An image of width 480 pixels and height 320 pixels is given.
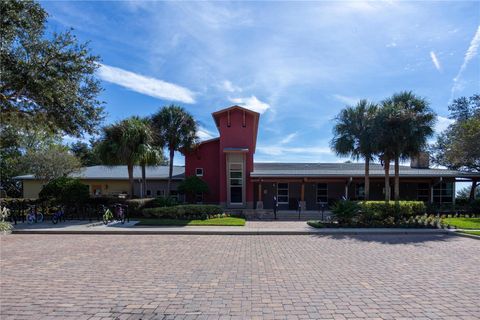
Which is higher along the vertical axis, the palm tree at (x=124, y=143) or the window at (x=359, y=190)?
the palm tree at (x=124, y=143)

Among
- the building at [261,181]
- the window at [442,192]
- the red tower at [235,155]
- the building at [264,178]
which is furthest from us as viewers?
the window at [442,192]

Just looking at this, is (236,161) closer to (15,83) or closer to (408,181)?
(408,181)

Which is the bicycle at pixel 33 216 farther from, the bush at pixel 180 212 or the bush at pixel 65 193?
the bush at pixel 180 212

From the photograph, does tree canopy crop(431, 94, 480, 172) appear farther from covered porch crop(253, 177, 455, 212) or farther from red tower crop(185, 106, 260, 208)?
red tower crop(185, 106, 260, 208)

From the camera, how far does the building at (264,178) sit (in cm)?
2675

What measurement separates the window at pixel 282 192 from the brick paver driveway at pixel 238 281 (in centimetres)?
1685

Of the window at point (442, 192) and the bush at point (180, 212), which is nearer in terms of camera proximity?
the bush at point (180, 212)

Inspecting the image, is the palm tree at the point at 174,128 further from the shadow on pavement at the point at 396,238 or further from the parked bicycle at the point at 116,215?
the shadow on pavement at the point at 396,238

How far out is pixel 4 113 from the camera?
14.5 meters

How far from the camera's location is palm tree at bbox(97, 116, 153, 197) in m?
22.5

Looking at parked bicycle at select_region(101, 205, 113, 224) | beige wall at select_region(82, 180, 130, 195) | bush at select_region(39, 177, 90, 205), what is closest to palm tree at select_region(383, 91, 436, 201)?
parked bicycle at select_region(101, 205, 113, 224)

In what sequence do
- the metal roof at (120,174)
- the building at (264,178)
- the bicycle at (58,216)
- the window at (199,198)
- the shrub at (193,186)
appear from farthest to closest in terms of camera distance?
the metal roof at (120,174) < the window at (199,198) < the building at (264,178) < the shrub at (193,186) < the bicycle at (58,216)

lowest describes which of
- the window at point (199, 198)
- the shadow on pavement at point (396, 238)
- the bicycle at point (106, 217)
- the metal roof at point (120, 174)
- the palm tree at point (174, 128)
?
the shadow on pavement at point (396, 238)

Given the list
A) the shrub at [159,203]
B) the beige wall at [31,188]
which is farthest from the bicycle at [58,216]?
the beige wall at [31,188]
